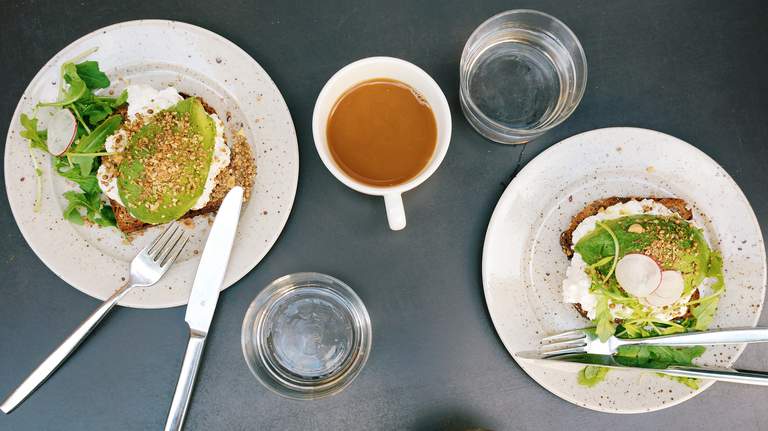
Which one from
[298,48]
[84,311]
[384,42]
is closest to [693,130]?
[384,42]

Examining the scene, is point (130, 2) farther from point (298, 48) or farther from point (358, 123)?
point (358, 123)

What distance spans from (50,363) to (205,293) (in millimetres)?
488

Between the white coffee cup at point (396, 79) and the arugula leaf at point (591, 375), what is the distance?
634mm

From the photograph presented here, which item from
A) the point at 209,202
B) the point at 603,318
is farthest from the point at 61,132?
the point at 603,318

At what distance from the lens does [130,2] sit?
161 cm

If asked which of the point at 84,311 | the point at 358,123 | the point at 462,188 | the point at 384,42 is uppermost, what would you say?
the point at 384,42

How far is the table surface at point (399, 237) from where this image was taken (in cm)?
154

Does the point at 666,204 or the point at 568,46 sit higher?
the point at 568,46

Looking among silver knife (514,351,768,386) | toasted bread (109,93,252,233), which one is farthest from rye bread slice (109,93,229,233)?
silver knife (514,351,768,386)

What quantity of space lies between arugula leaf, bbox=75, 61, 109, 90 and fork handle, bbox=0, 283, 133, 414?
544 millimetres

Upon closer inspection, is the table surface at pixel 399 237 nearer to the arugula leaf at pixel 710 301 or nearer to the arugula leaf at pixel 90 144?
the arugula leaf at pixel 710 301

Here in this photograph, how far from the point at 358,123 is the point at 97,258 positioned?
79cm

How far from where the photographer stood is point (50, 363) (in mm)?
1500

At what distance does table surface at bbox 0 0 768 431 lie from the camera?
5.07 feet
